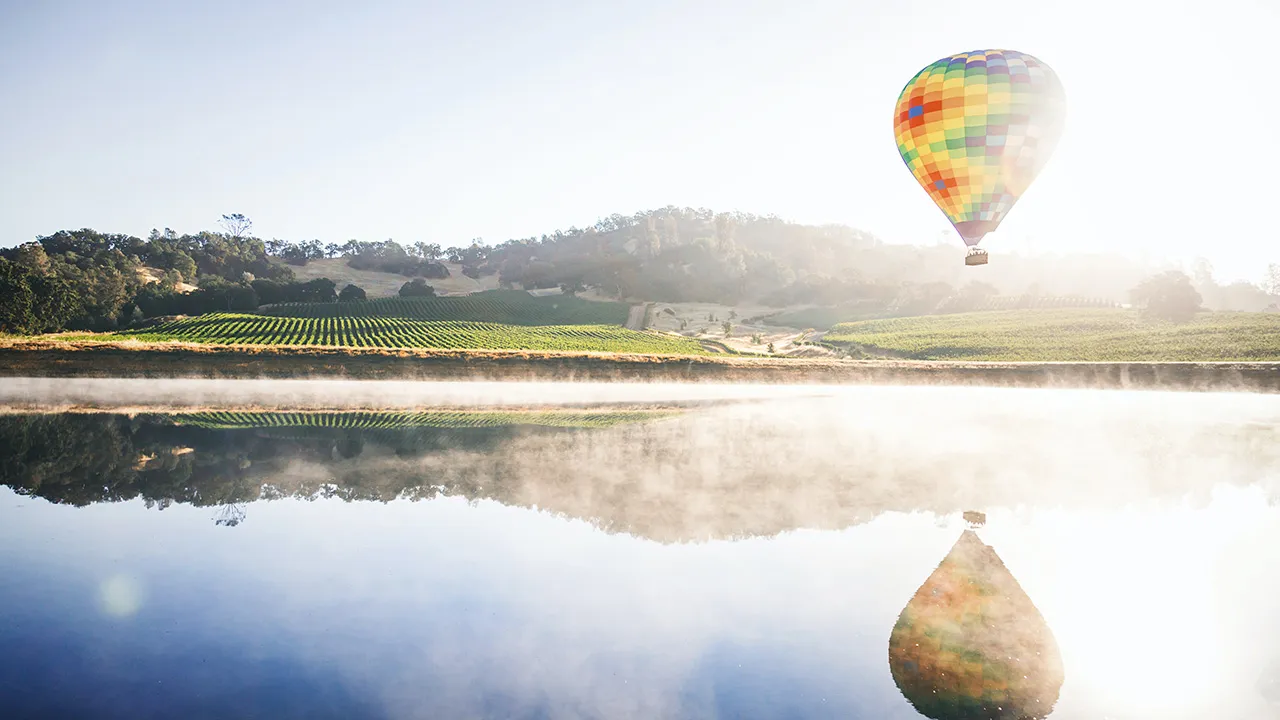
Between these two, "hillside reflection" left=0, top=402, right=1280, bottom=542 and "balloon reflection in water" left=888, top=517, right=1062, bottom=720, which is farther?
"hillside reflection" left=0, top=402, right=1280, bottom=542

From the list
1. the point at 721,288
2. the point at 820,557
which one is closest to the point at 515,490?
the point at 820,557

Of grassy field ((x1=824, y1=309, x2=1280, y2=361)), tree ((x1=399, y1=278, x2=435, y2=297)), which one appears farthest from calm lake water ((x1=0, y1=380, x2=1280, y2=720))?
tree ((x1=399, y1=278, x2=435, y2=297))

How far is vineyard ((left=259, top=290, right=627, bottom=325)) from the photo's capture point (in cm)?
9919

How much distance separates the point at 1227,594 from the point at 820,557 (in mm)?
6033

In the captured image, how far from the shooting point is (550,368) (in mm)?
49500

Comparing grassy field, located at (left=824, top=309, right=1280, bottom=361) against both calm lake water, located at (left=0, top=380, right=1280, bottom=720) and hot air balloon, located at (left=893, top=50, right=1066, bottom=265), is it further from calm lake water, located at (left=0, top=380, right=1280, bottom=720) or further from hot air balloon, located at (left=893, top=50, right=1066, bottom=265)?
calm lake water, located at (left=0, top=380, right=1280, bottom=720)

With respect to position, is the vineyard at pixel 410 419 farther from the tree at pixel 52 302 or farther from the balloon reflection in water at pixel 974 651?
the tree at pixel 52 302

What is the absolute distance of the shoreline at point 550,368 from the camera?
43125mm

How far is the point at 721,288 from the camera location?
5600 inches

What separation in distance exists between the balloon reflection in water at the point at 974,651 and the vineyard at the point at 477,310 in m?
85.3

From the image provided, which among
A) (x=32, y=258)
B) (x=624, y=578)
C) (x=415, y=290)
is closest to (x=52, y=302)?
(x=32, y=258)

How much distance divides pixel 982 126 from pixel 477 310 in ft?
273

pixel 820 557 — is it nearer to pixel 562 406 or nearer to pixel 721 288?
pixel 562 406

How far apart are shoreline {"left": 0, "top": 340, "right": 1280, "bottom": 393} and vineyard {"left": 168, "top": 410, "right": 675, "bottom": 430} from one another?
14.4 meters
